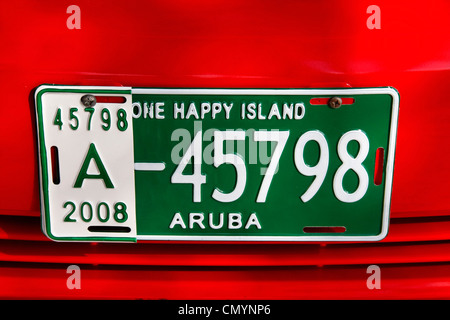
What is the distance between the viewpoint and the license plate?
3.46 feet

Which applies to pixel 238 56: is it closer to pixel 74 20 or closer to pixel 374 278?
pixel 74 20

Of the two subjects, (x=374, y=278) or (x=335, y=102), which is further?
(x=374, y=278)

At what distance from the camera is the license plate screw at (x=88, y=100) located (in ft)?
3.44

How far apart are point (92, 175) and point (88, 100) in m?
0.16

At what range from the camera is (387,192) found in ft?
3.70

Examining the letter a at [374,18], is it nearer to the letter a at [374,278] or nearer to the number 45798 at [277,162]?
the number 45798 at [277,162]

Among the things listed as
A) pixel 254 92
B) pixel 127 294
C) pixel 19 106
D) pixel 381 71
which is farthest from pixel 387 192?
pixel 19 106

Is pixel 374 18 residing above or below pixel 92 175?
above

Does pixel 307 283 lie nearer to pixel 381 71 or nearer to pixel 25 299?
pixel 381 71

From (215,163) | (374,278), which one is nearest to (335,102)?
(215,163)

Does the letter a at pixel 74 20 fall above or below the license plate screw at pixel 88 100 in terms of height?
above

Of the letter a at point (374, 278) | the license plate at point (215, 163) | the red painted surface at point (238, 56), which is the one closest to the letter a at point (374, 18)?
the red painted surface at point (238, 56)

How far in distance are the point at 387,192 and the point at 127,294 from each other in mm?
647

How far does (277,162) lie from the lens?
1.10 m
